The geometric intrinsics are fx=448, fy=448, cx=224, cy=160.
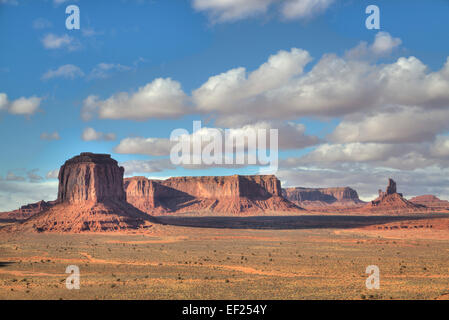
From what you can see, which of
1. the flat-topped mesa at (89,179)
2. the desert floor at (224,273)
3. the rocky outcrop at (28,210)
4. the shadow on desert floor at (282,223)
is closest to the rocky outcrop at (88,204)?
the flat-topped mesa at (89,179)

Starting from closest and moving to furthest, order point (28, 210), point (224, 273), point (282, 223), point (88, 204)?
point (224, 273), point (88, 204), point (282, 223), point (28, 210)

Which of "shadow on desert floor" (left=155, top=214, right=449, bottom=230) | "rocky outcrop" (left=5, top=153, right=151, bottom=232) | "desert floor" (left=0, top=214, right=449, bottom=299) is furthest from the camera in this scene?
"shadow on desert floor" (left=155, top=214, right=449, bottom=230)

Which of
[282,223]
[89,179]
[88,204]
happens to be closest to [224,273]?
[88,204]

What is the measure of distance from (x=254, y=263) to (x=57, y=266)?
1876 centimetres

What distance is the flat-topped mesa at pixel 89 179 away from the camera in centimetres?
10062

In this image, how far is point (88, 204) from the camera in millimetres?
99688

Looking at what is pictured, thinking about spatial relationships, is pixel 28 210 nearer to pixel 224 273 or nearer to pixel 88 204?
pixel 88 204

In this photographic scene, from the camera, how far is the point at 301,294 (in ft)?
88.6

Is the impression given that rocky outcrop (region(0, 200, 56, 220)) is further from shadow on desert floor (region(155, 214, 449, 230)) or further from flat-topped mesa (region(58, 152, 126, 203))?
flat-topped mesa (region(58, 152, 126, 203))

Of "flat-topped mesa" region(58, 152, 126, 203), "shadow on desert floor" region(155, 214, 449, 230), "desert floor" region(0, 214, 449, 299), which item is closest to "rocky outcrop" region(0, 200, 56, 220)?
"shadow on desert floor" region(155, 214, 449, 230)

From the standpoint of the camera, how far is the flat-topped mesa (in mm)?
100625

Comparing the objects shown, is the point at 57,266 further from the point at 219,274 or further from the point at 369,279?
the point at 369,279

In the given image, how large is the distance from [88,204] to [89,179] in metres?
5.66
